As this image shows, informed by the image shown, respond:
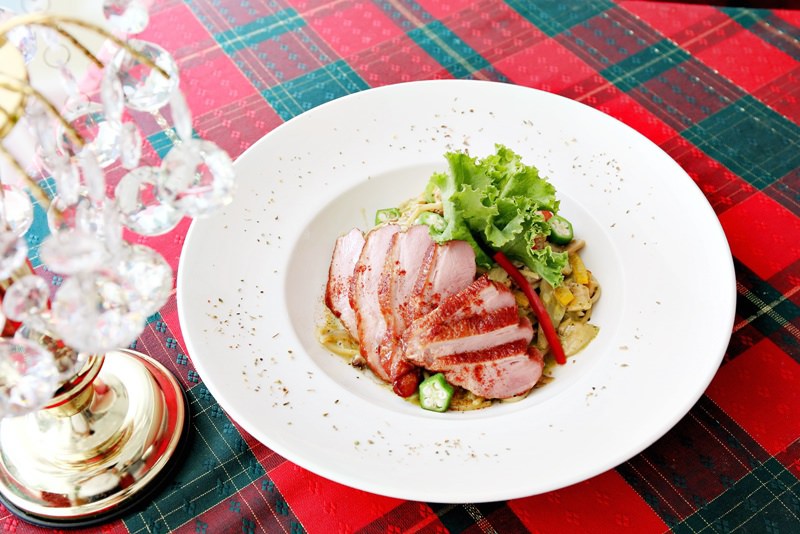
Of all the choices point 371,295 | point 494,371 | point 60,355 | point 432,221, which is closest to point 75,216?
point 60,355

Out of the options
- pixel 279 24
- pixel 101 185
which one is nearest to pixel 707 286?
pixel 101 185

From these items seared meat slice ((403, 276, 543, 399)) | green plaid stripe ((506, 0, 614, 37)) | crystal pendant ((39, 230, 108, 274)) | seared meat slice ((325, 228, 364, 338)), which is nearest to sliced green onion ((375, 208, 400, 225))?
seared meat slice ((325, 228, 364, 338))

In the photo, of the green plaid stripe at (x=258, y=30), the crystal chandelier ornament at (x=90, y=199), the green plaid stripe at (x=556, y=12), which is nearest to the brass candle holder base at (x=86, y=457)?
the crystal chandelier ornament at (x=90, y=199)

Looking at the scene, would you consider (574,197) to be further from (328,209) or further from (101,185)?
(101,185)

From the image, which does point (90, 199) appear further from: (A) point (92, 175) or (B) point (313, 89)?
(B) point (313, 89)

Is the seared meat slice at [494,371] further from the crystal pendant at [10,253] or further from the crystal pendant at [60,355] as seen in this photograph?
the crystal pendant at [10,253]
